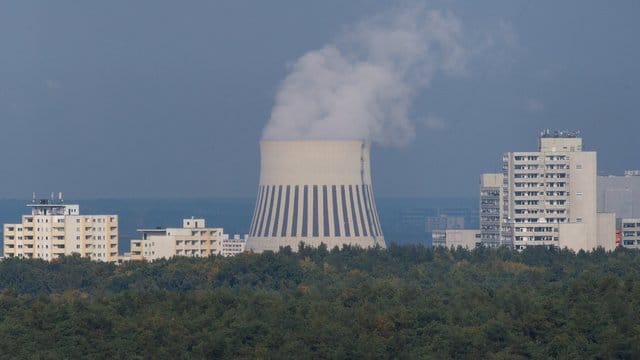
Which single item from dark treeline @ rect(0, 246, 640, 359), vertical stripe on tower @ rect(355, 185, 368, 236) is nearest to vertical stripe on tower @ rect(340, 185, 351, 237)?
vertical stripe on tower @ rect(355, 185, 368, 236)

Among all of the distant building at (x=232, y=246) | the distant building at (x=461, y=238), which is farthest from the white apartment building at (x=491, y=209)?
the distant building at (x=232, y=246)

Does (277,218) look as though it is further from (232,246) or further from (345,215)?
(232,246)

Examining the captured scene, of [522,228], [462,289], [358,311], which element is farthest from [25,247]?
[358,311]

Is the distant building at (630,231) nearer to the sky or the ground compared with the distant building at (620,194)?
nearer to the ground

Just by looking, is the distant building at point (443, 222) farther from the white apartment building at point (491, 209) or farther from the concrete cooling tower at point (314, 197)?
the concrete cooling tower at point (314, 197)

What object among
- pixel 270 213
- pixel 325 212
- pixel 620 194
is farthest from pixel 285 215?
pixel 620 194

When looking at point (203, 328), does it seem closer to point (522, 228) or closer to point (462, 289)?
point (462, 289)
